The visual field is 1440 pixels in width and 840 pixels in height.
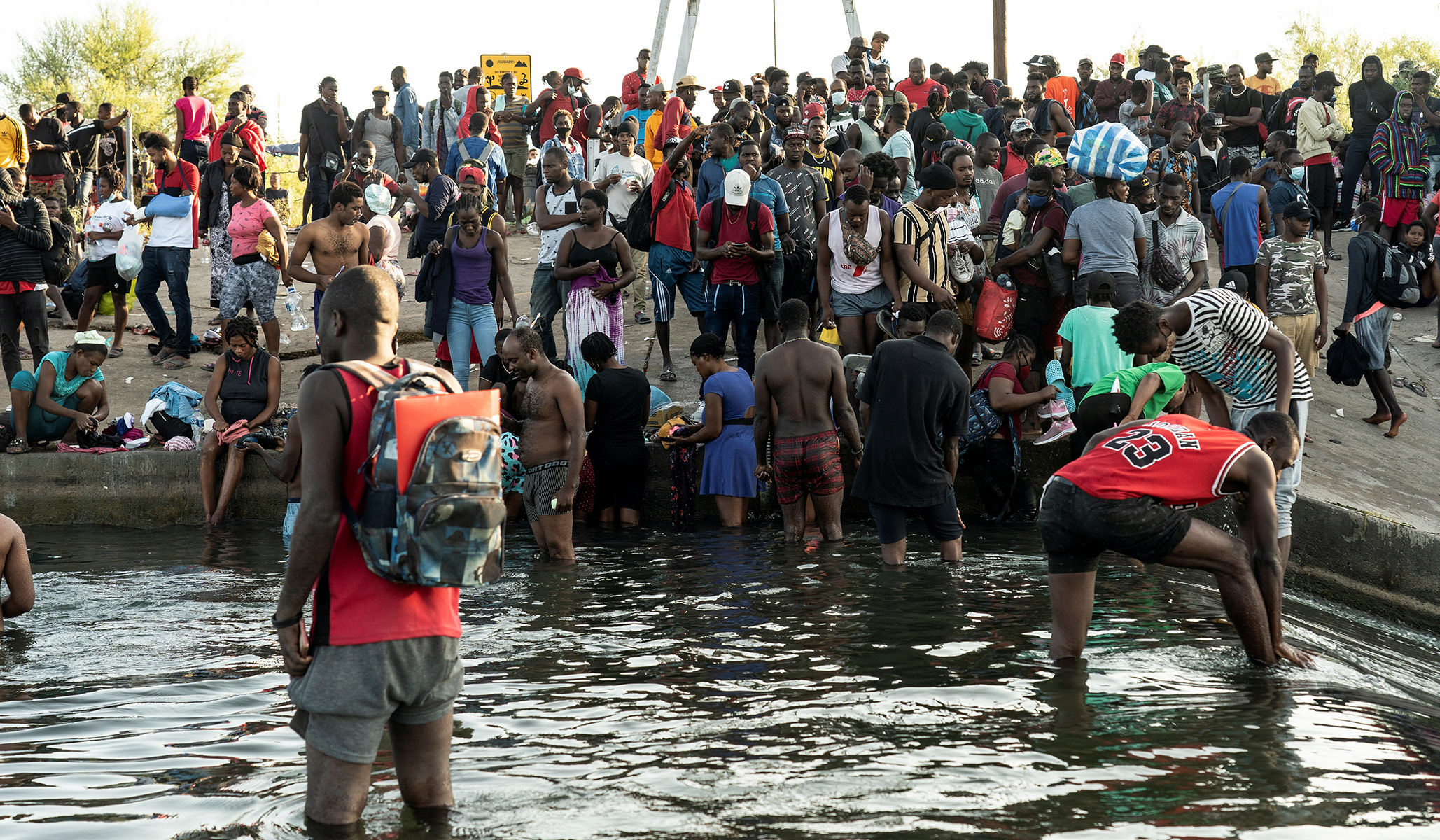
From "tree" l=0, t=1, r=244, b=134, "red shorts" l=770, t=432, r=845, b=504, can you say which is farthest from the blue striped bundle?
"tree" l=0, t=1, r=244, b=134

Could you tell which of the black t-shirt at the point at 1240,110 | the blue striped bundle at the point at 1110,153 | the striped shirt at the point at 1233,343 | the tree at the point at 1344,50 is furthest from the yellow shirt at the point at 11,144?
the tree at the point at 1344,50

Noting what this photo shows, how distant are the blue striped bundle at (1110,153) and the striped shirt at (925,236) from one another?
1591 millimetres

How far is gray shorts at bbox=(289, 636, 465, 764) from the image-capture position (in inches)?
147

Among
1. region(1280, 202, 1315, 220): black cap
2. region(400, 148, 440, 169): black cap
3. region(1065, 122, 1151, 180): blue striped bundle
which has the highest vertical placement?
region(400, 148, 440, 169): black cap

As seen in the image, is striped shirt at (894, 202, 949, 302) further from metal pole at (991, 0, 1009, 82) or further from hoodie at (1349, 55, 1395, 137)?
metal pole at (991, 0, 1009, 82)

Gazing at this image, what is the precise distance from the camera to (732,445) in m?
10.5

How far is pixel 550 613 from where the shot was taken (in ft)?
25.8

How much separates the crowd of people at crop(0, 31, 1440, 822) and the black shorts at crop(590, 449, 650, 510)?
3cm

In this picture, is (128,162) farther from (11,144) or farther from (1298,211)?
(1298,211)

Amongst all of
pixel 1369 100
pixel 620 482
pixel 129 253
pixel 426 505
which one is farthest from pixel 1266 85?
pixel 426 505

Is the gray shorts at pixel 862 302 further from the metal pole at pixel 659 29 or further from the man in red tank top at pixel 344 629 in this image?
the metal pole at pixel 659 29

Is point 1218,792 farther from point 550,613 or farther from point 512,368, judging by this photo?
point 512,368

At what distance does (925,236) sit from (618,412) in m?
3.00

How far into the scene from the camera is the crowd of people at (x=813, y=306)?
5.91 metres
